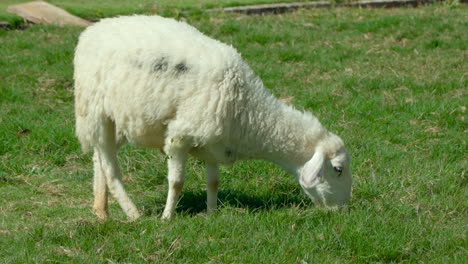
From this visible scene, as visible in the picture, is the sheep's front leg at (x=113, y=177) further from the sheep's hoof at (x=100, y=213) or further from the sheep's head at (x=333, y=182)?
the sheep's head at (x=333, y=182)

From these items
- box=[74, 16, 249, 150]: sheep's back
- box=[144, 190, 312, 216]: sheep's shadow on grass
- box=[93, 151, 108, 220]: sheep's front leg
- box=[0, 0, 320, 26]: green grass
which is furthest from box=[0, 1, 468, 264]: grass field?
box=[74, 16, 249, 150]: sheep's back

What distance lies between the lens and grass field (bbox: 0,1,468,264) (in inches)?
174

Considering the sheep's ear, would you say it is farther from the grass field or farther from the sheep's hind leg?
the sheep's hind leg

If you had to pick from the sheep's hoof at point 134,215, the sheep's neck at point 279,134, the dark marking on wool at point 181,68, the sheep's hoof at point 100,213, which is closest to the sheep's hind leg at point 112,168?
the sheep's hoof at point 134,215

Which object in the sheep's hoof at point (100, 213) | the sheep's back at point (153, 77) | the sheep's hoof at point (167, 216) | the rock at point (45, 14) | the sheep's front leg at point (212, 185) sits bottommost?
the sheep's hoof at point (100, 213)

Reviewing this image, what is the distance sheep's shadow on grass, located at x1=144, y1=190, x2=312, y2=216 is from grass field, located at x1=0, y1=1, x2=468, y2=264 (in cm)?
2

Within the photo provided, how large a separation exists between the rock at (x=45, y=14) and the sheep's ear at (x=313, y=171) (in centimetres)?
691

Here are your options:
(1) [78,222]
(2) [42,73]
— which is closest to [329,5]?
(2) [42,73]

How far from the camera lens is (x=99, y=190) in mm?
5562

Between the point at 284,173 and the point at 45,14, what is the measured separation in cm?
675

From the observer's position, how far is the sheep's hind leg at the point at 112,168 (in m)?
5.37

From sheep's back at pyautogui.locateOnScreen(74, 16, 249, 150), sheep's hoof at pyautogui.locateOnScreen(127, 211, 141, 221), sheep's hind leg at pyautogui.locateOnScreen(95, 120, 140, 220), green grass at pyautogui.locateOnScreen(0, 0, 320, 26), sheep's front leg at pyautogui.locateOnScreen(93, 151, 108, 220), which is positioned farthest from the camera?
green grass at pyautogui.locateOnScreen(0, 0, 320, 26)

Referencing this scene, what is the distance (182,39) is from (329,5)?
8495 mm

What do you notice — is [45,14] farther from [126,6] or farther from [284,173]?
[284,173]
